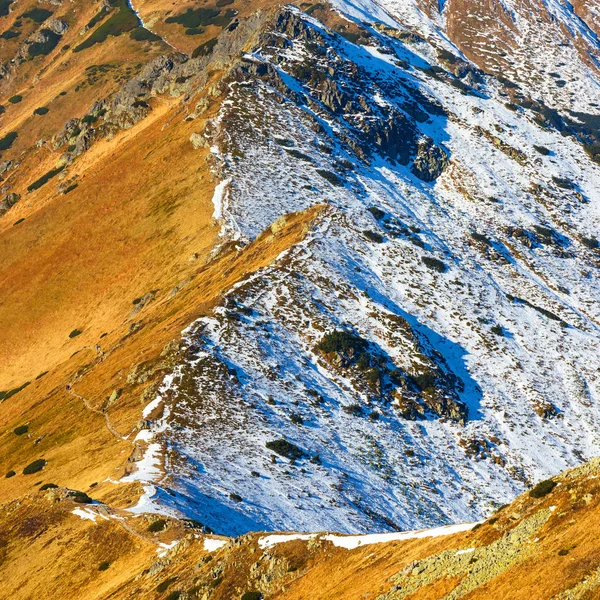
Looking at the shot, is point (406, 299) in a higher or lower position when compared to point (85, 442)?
lower

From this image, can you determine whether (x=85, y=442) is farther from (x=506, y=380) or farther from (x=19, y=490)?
(x=506, y=380)

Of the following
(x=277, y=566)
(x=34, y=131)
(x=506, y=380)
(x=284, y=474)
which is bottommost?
(x=506, y=380)

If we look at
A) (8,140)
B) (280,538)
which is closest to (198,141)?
(8,140)

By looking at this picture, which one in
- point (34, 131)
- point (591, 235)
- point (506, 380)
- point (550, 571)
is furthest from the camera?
point (34, 131)

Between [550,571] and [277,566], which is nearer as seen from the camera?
[550,571]

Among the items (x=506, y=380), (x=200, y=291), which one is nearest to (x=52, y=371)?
(x=200, y=291)

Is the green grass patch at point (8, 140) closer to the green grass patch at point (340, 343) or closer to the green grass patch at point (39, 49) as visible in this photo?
the green grass patch at point (39, 49)

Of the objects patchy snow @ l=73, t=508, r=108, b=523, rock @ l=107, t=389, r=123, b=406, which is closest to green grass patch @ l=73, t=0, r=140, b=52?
rock @ l=107, t=389, r=123, b=406
